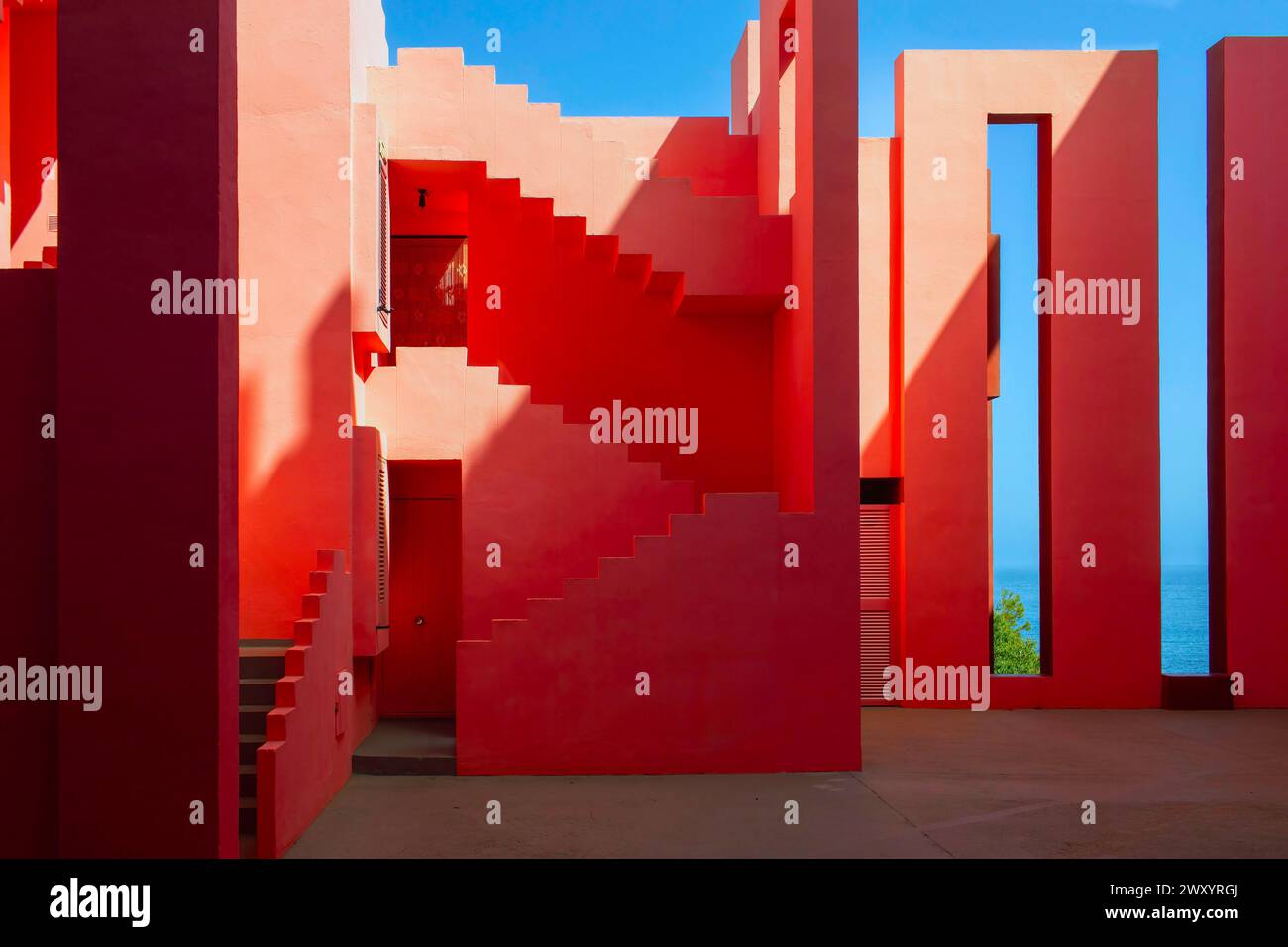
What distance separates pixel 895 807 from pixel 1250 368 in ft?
28.2

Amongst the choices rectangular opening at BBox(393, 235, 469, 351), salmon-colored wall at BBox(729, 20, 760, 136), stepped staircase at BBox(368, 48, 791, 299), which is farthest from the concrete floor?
salmon-colored wall at BBox(729, 20, 760, 136)

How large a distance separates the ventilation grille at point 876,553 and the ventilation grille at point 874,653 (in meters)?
0.33

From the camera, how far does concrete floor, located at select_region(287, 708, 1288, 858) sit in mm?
7000

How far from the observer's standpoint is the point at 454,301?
12.6 meters

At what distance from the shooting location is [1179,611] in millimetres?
78000

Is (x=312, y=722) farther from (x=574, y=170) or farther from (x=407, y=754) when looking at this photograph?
(x=574, y=170)

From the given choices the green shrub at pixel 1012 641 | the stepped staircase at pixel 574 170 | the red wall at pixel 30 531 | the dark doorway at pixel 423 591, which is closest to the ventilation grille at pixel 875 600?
the stepped staircase at pixel 574 170

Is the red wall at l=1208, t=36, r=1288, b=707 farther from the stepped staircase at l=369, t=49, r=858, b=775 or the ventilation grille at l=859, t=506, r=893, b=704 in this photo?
the stepped staircase at l=369, t=49, r=858, b=775

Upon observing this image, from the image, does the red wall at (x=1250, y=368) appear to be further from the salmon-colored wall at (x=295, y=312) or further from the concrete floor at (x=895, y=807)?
the salmon-colored wall at (x=295, y=312)

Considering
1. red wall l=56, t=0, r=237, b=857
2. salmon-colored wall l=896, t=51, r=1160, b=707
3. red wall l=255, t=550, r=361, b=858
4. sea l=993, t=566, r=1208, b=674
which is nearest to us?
red wall l=56, t=0, r=237, b=857

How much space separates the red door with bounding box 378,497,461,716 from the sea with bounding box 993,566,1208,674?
21.0 meters

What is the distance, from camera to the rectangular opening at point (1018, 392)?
12977 millimetres

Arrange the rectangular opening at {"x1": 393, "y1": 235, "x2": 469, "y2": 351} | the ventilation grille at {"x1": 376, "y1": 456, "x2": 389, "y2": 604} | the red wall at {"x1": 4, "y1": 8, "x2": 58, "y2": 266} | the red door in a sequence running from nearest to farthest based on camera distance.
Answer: the ventilation grille at {"x1": 376, "y1": 456, "x2": 389, "y2": 604}
the red wall at {"x1": 4, "y1": 8, "x2": 58, "y2": 266}
the red door
the rectangular opening at {"x1": 393, "y1": 235, "x2": 469, "y2": 351}

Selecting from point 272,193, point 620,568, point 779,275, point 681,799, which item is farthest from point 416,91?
point 681,799
